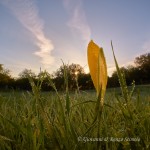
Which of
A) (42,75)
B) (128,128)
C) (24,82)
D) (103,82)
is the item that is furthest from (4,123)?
(24,82)

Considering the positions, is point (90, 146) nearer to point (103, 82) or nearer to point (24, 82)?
point (103, 82)

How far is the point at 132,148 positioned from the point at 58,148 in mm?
245

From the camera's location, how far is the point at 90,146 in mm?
854

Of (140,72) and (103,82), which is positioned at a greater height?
(140,72)

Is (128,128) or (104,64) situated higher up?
(104,64)

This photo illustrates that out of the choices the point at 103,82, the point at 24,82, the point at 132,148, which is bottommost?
the point at 132,148

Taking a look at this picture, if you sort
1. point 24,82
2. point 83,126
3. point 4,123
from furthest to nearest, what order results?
1. point 24,82
2. point 4,123
3. point 83,126

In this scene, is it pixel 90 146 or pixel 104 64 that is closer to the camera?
pixel 104 64

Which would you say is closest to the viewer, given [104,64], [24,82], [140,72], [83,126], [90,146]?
[104,64]

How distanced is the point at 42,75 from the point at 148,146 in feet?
1.54

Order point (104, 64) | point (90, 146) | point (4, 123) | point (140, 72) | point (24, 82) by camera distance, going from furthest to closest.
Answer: point (140, 72) < point (24, 82) < point (4, 123) < point (90, 146) < point (104, 64)

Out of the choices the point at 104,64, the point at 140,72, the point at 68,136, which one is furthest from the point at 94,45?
the point at 140,72

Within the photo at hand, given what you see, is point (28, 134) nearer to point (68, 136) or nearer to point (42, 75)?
point (68, 136)

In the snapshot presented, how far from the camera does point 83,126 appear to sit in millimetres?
1056
